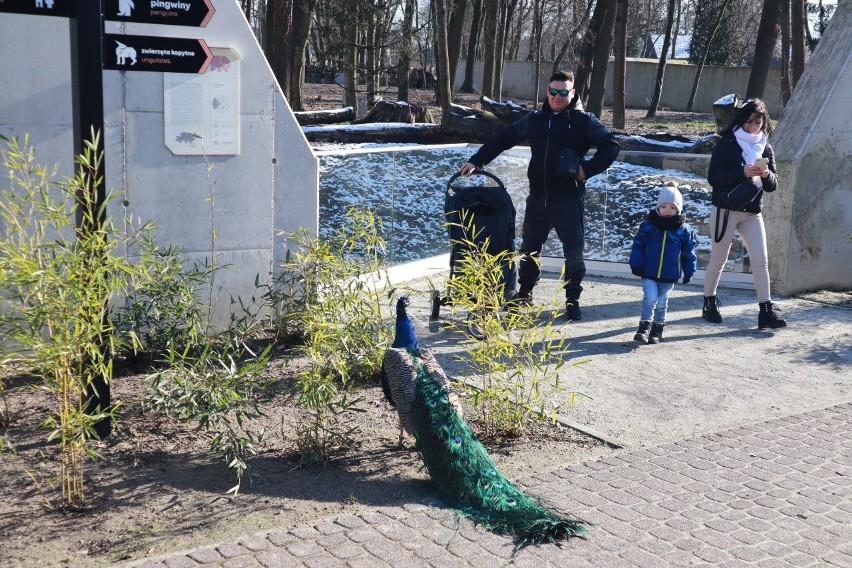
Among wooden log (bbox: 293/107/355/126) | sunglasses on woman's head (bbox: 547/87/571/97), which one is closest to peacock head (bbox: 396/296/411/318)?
sunglasses on woman's head (bbox: 547/87/571/97)

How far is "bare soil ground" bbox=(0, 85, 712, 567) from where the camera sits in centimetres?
427

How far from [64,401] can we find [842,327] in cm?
700

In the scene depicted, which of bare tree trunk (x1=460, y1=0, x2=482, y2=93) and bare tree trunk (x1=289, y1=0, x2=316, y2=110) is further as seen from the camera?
bare tree trunk (x1=460, y1=0, x2=482, y2=93)

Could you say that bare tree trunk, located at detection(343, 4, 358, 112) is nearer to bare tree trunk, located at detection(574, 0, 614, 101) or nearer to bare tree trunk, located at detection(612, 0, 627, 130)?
bare tree trunk, located at detection(574, 0, 614, 101)

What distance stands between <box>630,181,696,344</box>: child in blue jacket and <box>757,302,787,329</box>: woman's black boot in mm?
961

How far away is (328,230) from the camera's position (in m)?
9.05

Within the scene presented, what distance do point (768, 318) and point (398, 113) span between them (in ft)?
43.0

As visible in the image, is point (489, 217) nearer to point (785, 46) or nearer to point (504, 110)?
point (504, 110)

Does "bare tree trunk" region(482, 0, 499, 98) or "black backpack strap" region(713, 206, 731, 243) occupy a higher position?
"bare tree trunk" region(482, 0, 499, 98)

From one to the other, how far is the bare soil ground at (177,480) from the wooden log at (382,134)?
1214cm

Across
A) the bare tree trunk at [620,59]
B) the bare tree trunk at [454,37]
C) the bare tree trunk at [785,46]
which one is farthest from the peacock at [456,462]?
the bare tree trunk at [454,37]

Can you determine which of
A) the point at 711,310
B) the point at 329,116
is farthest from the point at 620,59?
the point at 711,310

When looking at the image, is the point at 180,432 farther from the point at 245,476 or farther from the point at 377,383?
the point at 377,383

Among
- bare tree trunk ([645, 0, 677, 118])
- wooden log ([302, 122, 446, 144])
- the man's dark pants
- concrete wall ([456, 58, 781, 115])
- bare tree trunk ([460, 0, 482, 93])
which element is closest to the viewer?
the man's dark pants
